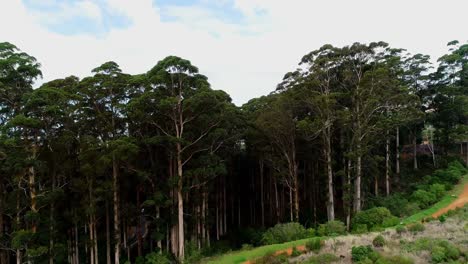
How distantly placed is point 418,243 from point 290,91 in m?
10.8

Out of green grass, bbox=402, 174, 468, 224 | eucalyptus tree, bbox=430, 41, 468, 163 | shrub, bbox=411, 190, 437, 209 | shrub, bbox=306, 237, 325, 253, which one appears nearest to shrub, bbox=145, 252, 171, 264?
shrub, bbox=306, 237, 325, 253

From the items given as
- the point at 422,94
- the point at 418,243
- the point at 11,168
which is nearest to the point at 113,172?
the point at 11,168

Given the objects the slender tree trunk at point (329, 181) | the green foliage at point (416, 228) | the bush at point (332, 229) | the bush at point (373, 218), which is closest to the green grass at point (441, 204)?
the bush at point (373, 218)

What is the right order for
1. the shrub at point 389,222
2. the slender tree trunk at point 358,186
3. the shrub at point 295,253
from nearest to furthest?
the shrub at point 295,253
the shrub at point 389,222
the slender tree trunk at point 358,186

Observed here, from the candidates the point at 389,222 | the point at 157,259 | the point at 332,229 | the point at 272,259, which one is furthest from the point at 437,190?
the point at 157,259

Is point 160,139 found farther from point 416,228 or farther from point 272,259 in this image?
point 416,228

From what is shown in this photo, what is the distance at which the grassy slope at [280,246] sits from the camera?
47.5 feet

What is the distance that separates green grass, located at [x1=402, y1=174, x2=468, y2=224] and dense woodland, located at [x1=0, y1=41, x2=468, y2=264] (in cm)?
303

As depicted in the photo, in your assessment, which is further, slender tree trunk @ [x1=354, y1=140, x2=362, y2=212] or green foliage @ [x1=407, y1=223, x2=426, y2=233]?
slender tree trunk @ [x1=354, y1=140, x2=362, y2=212]

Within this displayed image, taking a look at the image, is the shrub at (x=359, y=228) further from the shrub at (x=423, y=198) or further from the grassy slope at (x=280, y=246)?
the shrub at (x=423, y=198)

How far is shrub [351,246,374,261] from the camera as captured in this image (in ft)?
37.3

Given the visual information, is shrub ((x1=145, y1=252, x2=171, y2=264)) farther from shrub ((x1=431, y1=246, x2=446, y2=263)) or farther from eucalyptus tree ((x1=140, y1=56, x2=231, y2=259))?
shrub ((x1=431, y1=246, x2=446, y2=263))

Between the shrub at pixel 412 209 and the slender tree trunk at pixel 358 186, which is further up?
the slender tree trunk at pixel 358 186

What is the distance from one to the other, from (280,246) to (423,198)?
1185 cm
